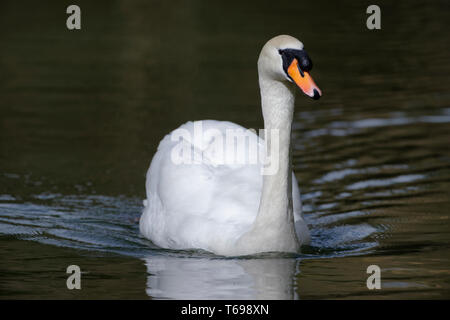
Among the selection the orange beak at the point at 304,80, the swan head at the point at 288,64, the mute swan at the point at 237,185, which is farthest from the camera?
the mute swan at the point at 237,185

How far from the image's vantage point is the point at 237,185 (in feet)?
30.6

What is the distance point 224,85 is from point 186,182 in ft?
27.9

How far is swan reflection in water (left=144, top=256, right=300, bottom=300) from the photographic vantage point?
771 centimetres

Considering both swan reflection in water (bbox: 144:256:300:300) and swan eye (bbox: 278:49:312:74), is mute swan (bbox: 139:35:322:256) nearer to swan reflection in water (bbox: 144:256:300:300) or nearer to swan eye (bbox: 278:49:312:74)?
swan eye (bbox: 278:49:312:74)

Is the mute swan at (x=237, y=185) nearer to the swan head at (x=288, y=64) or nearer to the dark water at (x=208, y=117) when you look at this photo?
the swan head at (x=288, y=64)

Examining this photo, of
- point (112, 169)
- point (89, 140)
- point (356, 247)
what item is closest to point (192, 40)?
point (89, 140)

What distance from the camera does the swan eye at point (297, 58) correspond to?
792 cm

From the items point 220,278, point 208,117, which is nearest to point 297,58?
point 220,278

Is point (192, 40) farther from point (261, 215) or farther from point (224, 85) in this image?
point (261, 215)

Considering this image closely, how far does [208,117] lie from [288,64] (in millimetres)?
7460

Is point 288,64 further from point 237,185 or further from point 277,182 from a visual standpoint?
point 237,185

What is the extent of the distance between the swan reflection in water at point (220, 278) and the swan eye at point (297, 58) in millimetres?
1642

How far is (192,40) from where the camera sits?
74.4 ft

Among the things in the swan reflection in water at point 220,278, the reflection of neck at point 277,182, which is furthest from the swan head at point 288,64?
the swan reflection in water at point 220,278
